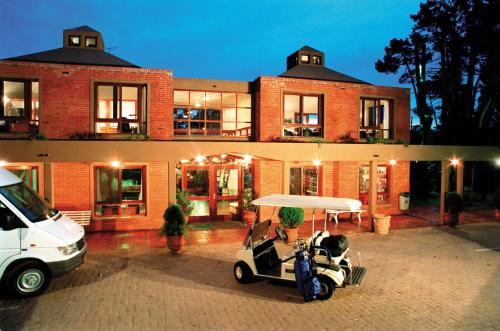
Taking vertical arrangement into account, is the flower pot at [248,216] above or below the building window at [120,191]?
below

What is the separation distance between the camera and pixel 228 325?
5.80 m

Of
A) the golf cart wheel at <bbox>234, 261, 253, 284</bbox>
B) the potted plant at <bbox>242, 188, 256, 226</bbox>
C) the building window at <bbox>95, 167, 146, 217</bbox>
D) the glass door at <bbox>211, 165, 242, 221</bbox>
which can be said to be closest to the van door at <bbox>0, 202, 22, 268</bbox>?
the golf cart wheel at <bbox>234, 261, 253, 284</bbox>

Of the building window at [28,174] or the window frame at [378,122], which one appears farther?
the window frame at [378,122]

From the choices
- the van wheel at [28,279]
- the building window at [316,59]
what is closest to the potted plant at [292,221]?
the van wheel at [28,279]

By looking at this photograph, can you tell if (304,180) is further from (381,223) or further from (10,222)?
(10,222)

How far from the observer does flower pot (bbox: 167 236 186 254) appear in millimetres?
9891

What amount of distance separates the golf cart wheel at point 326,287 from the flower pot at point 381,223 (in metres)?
6.03

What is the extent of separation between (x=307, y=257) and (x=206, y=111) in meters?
9.53

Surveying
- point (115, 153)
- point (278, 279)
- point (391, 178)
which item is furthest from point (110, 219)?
point (391, 178)

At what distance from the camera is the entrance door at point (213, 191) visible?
48.1ft

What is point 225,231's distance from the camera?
12750 mm

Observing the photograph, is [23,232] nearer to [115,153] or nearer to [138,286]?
[138,286]

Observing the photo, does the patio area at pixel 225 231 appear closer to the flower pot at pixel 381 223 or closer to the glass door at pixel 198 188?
the flower pot at pixel 381 223

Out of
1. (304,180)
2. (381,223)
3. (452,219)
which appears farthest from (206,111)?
(452,219)
